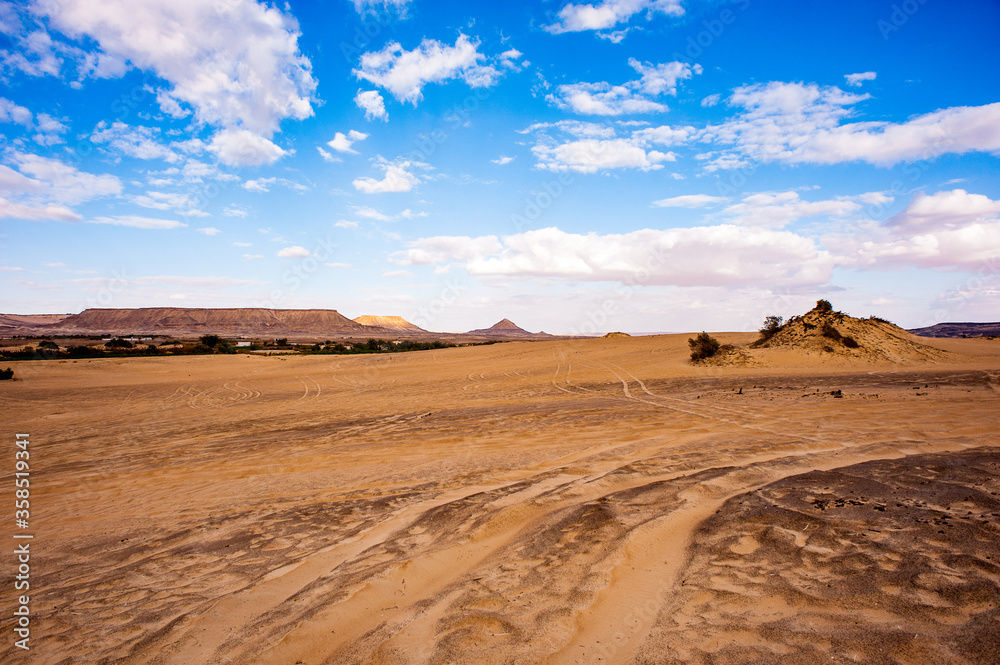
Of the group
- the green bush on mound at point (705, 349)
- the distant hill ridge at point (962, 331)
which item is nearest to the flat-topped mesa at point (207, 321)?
the green bush on mound at point (705, 349)

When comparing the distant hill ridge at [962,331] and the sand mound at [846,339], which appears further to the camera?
the distant hill ridge at [962,331]

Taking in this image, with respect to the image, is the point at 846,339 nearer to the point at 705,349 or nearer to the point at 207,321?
the point at 705,349

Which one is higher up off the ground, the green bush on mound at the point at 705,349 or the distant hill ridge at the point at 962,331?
the distant hill ridge at the point at 962,331

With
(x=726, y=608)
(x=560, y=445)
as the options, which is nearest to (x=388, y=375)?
(x=560, y=445)

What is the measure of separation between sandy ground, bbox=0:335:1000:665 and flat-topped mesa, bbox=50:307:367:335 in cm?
12574

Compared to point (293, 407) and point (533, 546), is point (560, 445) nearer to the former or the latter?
point (533, 546)

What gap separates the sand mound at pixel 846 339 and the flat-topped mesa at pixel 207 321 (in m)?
121

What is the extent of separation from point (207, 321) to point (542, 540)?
151973 millimetres

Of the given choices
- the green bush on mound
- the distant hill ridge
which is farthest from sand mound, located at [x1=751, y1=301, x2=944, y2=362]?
the distant hill ridge

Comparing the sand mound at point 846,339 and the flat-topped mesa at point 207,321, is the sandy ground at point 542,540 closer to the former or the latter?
the sand mound at point 846,339

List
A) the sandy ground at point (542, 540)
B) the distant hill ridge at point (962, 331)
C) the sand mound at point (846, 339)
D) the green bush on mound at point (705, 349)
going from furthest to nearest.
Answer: the distant hill ridge at point (962, 331), the green bush on mound at point (705, 349), the sand mound at point (846, 339), the sandy ground at point (542, 540)

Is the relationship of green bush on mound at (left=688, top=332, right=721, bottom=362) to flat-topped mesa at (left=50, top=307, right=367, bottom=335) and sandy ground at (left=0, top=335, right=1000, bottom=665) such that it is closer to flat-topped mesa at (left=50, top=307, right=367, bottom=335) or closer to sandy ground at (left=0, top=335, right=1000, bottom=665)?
sandy ground at (left=0, top=335, right=1000, bottom=665)

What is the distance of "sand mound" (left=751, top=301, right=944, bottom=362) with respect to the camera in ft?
57.1

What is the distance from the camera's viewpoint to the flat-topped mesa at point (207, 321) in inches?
4963
